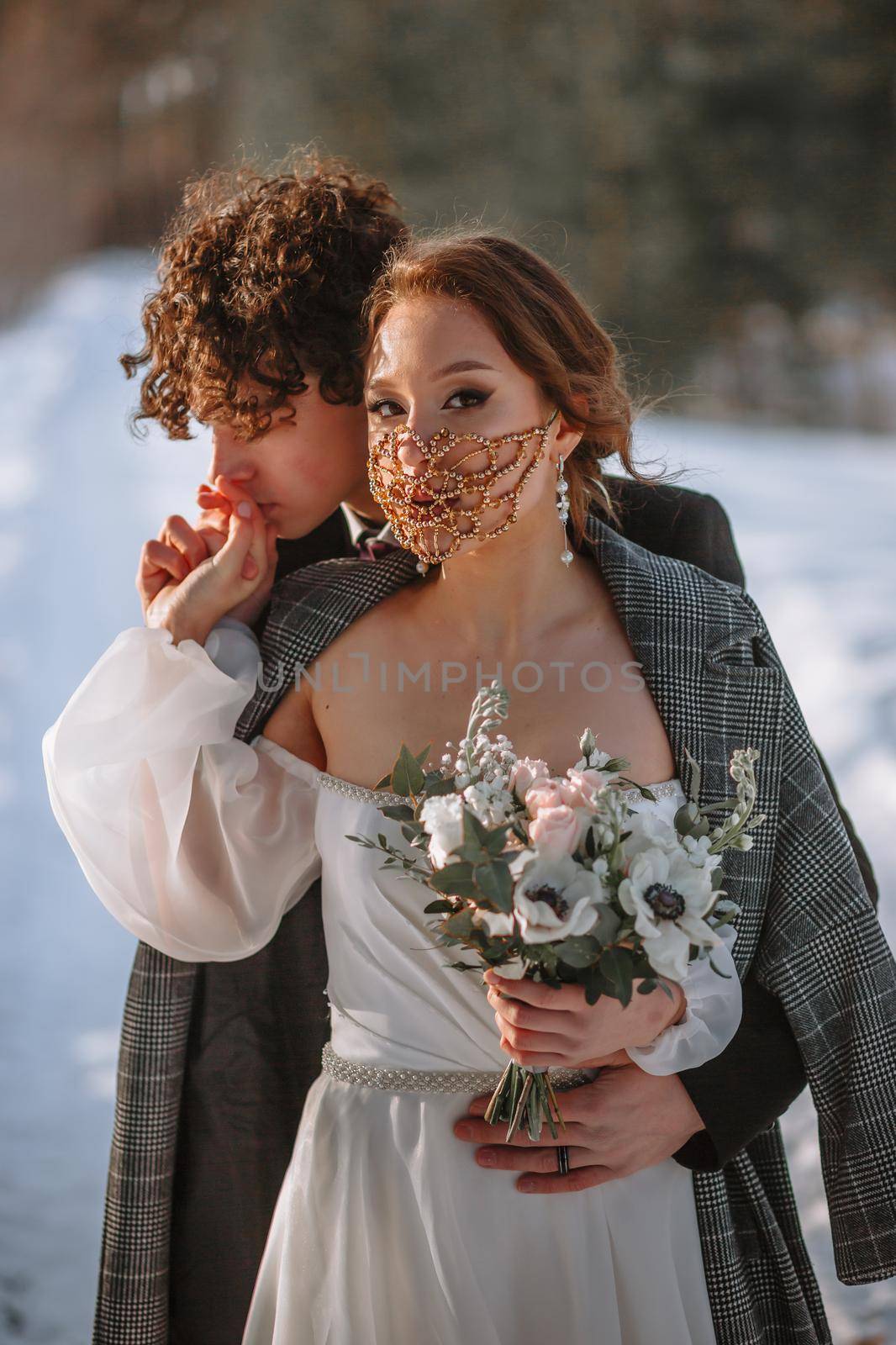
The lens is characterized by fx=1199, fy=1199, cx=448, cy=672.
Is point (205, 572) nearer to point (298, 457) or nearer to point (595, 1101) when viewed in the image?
point (298, 457)

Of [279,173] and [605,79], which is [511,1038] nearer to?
[279,173]

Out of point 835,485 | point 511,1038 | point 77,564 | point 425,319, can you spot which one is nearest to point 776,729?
point 511,1038

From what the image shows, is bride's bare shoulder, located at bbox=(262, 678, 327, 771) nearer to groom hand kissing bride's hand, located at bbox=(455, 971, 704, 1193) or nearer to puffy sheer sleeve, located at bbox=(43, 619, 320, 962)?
puffy sheer sleeve, located at bbox=(43, 619, 320, 962)

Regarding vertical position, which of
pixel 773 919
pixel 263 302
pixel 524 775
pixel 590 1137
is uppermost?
pixel 263 302

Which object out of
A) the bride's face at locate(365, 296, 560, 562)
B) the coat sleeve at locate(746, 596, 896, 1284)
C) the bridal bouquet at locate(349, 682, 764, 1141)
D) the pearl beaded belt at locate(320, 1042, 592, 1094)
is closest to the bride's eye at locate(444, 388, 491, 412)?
the bride's face at locate(365, 296, 560, 562)

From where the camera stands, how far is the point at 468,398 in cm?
129

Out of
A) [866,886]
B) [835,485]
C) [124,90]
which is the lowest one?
[866,886]

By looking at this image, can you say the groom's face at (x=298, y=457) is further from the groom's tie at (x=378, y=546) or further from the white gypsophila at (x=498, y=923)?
the white gypsophila at (x=498, y=923)

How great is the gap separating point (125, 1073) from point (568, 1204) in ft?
2.00

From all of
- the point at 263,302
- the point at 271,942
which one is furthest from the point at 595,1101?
the point at 263,302

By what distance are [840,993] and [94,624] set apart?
11.5ft

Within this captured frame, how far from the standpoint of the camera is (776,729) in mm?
1377

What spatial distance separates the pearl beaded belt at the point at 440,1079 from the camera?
129cm

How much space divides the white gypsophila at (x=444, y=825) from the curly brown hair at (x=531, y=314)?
0.53 metres
